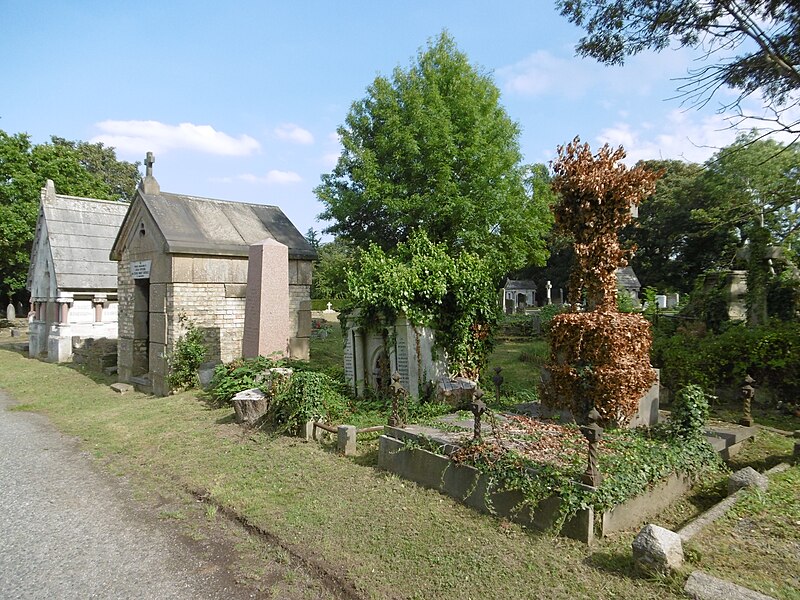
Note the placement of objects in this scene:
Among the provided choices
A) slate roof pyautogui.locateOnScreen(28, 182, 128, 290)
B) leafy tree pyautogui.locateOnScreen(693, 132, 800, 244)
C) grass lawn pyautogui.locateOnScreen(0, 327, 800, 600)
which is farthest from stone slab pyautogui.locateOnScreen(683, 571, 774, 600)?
slate roof pyautogui.locateOnScreen(28, 182, 128, 290)

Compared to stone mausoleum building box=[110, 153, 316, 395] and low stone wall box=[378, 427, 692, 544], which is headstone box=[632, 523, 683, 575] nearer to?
low stone wall box=[378, 427, 692, 544]

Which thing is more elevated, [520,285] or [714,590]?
[520,285]

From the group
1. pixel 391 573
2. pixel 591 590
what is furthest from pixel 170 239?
pixel 591 590

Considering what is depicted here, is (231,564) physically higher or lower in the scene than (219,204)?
lower

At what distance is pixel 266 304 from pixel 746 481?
8638 millimetres

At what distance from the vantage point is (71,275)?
18.0 metres

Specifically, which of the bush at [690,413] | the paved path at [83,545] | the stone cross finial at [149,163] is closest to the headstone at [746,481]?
the bush at [690,413]

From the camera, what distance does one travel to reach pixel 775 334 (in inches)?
352

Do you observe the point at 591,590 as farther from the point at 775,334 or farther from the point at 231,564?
the point at 775,334

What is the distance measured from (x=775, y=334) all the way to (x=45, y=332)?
899 inches

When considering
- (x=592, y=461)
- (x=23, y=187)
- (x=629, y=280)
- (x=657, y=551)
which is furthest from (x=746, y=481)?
(x=23, y=187)

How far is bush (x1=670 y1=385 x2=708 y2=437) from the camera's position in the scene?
18.8 ft

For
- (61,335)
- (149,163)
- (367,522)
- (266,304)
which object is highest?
(149,163)

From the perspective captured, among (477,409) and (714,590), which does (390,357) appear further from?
(714,590)
